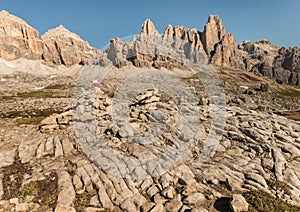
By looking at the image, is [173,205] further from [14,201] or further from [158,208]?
[14,201]

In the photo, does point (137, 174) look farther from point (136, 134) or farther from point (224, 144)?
point (224, 144)

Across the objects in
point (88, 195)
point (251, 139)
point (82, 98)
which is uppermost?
point (82, 98)

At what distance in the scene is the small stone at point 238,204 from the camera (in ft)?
39.7

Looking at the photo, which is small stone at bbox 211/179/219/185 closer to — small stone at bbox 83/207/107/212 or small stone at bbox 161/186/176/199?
small stone at bbox 161/186/176/199

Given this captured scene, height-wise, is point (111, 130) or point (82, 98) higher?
point (82, 98)

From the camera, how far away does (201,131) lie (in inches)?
877

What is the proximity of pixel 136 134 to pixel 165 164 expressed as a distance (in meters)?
5.53

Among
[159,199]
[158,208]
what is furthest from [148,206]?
[159,199]

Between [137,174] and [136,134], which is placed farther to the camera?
[136,134]

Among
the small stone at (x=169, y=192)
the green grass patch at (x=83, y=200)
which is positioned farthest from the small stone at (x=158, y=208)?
the green grass patch at (x=83, y=200)

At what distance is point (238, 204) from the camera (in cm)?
1228

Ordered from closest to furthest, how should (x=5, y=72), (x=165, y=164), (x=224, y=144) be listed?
(x=165, y=164)
(x=224, y=144)
(x=5, y=72)

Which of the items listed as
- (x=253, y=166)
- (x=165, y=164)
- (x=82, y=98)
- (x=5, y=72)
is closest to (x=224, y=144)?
(x=253, y=166)

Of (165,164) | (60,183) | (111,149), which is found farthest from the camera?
(111,149)
